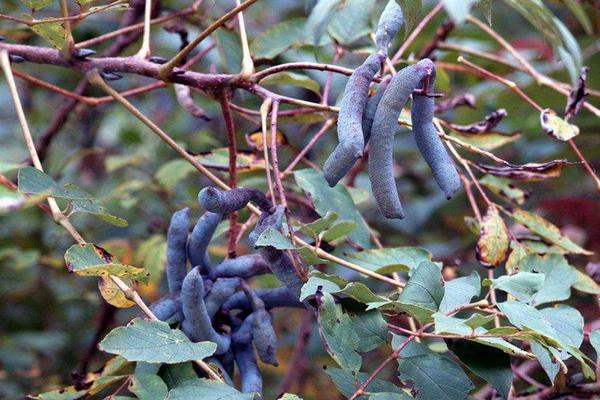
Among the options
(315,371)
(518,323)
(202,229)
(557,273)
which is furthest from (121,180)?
(518,323)

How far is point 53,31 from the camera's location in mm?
737

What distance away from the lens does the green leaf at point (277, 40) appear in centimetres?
101

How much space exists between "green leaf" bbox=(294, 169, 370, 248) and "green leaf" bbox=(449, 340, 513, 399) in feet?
0.72

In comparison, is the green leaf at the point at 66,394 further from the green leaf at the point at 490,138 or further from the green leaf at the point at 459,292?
the green leaf at the point at 490,138

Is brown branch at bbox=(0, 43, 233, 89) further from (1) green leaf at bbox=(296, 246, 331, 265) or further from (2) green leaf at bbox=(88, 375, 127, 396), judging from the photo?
(2) green leaf at bbox=(88, 375, 127, 396)

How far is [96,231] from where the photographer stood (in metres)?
1.52

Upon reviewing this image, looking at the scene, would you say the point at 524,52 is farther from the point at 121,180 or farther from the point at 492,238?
the point at 492,238

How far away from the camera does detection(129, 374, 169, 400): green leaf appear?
2.14 ft

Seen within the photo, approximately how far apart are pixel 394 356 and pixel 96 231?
98cm

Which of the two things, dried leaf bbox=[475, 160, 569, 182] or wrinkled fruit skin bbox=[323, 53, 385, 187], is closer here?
wrinkled fruit skin bbox=[323, 53, 385, 187]

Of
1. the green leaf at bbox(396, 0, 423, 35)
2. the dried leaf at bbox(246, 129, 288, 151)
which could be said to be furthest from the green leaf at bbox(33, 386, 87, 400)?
the green leaf at bbox(396, 0, 423, 35)

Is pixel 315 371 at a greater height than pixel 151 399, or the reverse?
pixel 151 399

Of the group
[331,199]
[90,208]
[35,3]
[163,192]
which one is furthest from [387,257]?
[163,192]

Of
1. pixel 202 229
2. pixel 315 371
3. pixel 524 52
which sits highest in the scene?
pixel 202 229
